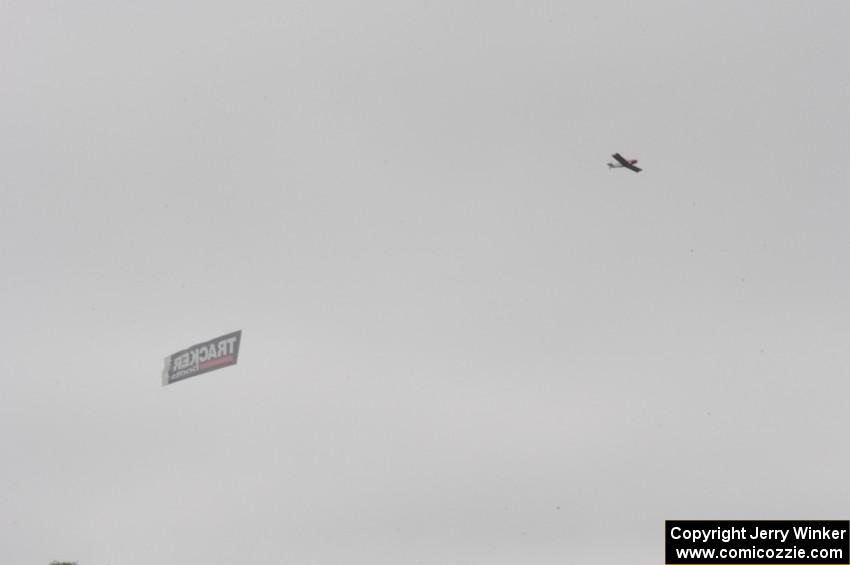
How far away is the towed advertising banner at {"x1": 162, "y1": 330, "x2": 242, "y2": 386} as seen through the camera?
163m

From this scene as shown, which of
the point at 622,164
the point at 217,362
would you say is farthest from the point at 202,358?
the point at 622,164

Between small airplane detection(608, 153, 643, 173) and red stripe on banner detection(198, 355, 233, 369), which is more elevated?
small airplane detection(608, 153, 643, 173)

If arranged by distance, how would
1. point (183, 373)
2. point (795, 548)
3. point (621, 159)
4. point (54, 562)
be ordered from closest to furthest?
point (795, 548) < point (621, 159) < point (183, 373) < point (54, 562)

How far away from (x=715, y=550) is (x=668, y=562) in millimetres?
3772

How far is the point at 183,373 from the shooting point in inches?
6806

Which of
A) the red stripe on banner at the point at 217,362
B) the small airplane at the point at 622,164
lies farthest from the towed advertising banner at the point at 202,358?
the small airplane at the point at 622,164

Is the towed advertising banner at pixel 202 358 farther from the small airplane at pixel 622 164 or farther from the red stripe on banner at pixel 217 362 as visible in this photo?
the small airplane at pixel 622 164

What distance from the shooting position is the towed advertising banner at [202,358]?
163m

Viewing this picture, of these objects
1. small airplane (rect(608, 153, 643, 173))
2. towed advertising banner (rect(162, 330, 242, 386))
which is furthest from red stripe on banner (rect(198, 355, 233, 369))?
small airplane (rect(608, 153, 643, 173))

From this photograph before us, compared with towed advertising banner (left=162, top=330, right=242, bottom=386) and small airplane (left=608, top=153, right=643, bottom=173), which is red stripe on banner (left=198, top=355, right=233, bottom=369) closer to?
towed advertising banner (left=162, top=330, right=242, bottom=386)

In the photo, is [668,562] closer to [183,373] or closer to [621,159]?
[621,159]

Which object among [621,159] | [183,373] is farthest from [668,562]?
[183,373]

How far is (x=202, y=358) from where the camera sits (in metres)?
168

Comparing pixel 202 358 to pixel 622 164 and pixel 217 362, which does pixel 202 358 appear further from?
pixel 622 164
